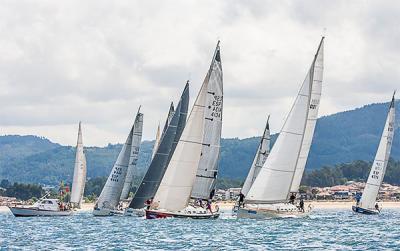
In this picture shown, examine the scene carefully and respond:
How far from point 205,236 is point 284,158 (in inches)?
690

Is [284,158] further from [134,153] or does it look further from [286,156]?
[134,153]

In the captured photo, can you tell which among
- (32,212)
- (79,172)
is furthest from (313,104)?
(79,172)

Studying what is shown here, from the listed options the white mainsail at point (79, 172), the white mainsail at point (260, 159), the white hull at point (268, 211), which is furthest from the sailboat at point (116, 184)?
the white hull at point (268, 211)

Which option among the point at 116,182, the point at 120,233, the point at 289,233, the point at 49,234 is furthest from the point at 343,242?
the point at 116,182

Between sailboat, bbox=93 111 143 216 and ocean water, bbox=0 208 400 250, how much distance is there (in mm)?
18703

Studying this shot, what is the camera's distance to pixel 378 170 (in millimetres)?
108438

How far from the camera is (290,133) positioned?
8131 centimetres

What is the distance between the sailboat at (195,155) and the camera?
8238cm

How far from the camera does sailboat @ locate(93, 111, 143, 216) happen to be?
10513 cm

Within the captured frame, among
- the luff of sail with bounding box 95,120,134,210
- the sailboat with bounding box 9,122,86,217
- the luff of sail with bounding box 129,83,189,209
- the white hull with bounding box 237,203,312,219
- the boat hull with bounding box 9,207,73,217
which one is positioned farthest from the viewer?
the sailboat with bounding box 9,122,86,217

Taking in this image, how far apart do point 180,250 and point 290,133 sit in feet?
91.3

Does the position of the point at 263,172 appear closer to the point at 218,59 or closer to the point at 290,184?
the point at 290,184

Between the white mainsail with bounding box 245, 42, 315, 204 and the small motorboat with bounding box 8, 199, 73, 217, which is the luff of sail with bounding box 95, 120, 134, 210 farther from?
the white mainsail with bounding box 245, 42, 315, 204

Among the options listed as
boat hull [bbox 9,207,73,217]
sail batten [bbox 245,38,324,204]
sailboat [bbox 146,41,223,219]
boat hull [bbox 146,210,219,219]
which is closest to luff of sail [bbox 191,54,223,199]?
sailboat [bbox 146,41,223,219]
